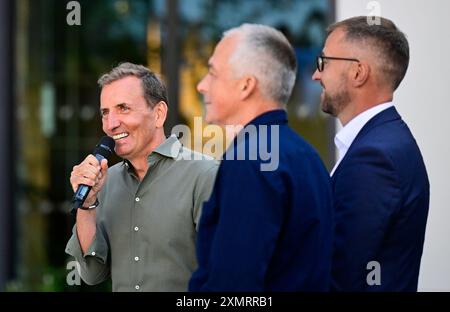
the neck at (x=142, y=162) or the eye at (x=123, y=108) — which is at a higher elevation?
the eye at (x=123, y=108)

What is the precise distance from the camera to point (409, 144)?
3049 millimetres

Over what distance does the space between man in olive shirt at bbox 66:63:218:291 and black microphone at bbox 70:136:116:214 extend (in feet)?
0.07

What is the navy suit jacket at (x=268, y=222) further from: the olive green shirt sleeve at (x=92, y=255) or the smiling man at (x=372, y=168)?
the olive green shirt sleeve at (x=92, y=255)

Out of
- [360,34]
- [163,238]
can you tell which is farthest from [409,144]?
[163,238]

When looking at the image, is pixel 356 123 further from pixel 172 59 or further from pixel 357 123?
pixel 172 59

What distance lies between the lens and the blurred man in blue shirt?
2.32 metres

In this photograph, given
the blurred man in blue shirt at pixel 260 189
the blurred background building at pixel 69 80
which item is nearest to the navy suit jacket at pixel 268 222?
the blurred man in blue shirt at pixel 260 189

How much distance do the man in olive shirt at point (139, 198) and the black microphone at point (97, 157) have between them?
0.02m

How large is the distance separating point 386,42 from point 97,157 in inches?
44.9

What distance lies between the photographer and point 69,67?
6.50 meters

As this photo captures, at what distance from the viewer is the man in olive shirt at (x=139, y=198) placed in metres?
3.03

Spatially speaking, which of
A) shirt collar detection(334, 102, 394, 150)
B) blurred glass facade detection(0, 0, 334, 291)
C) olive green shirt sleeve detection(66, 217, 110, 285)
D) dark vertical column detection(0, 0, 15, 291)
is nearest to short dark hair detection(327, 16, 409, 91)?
shirt collar detection(334, 102, 394, 150)
